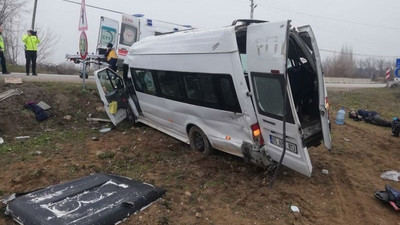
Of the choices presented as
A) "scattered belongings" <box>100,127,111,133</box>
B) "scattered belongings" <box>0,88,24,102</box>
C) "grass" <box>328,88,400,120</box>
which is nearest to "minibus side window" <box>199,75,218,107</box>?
"scattered belongings" <box>100,127,111,133</box>

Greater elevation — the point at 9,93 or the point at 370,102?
the point at 9,93

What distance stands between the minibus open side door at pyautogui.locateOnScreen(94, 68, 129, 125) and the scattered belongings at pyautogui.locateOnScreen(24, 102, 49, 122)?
190 cm

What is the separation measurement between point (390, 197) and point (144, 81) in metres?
5.42

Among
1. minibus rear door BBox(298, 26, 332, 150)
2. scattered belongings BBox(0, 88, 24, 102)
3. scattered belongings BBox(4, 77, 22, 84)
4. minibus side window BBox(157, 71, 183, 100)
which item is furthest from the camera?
scattered belongings BBox(4, 77, 22, 84)

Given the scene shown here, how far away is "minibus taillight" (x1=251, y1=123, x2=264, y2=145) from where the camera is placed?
5.04 m

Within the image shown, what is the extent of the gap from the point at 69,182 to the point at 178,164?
189 centimetres

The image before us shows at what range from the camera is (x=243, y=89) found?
4.98m

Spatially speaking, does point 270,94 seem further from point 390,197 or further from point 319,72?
point 390,197

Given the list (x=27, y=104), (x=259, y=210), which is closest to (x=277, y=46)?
(x=259, y=210)

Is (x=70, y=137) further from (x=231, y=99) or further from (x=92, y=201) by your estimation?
(x=231, y=99)

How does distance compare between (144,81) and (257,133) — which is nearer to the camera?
(257,133)

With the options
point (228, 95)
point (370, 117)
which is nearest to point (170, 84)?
point (228, 95)

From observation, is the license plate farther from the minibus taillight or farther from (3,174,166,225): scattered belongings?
(3,174,166,225): scattered belongings

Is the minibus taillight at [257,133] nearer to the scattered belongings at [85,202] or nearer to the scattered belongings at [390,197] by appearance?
the scattered belongings at [85,202]
